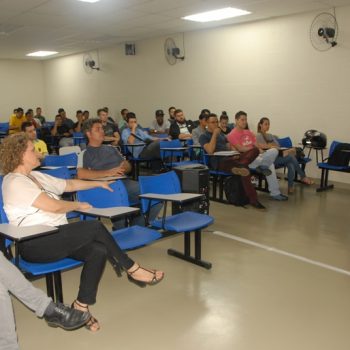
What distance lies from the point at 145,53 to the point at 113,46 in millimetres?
1327

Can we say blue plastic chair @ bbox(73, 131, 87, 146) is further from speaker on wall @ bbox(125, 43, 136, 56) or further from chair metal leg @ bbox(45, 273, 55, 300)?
chair metal leg @ bbox(45, 273, 55, 300)

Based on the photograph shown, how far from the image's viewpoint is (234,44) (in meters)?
7.73

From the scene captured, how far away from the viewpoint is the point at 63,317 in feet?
7.16

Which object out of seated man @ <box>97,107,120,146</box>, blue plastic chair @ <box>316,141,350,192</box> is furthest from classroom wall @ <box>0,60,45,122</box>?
blue plastic chair @ <box>316,141,350,192</box>

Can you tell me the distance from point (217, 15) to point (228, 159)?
3.09 m

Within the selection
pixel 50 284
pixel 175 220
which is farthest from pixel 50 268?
pixel 175 220

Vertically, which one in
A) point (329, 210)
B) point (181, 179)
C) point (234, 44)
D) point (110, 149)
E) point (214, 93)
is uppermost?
point (234, 44)

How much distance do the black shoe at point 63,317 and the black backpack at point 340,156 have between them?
15.1 ft

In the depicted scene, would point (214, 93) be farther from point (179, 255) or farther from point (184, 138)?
point (179, 255)

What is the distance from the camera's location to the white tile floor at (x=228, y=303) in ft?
7.38

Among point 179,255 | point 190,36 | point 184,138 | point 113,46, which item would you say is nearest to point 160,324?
point 179,255

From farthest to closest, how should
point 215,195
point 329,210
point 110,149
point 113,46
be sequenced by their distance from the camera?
1. point 113,46
2. point 215,195
3. point 329,210
4. point 110,149

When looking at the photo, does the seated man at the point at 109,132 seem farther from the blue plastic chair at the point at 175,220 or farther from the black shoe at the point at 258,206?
the blue plastic chair at the point at 175,220

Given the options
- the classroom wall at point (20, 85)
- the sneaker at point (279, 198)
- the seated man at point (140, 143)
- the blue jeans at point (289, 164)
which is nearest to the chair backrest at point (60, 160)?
the seated man at point (140, 143)
